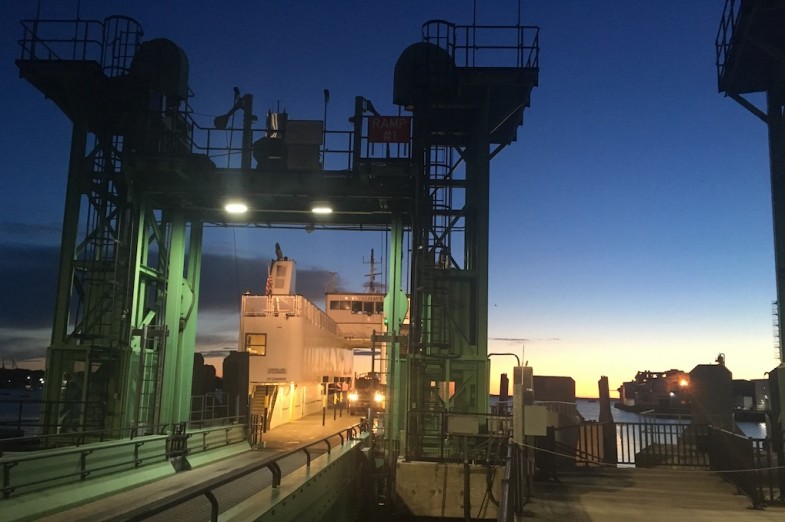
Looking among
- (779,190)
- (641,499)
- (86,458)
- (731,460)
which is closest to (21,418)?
(86,458)

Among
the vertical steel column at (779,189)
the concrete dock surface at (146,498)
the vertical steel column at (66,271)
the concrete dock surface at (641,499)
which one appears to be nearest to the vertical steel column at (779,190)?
the vertical steel column at (779,189)

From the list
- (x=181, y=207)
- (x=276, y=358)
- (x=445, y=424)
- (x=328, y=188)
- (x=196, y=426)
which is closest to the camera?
(x=445, y=424)

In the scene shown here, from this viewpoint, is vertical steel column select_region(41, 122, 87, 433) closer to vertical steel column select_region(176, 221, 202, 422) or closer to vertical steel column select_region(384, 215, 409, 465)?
vertical steel column select_region(176, 221, 202, 422)

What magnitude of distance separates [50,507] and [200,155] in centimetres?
1018

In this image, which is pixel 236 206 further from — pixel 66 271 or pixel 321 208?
pixel 66 271

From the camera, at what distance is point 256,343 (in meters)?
35.4

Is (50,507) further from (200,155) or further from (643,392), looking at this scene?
(643,392)

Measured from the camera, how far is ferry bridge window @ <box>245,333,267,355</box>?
35219mm

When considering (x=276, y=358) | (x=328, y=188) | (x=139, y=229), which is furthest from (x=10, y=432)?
(x=276, y=358)

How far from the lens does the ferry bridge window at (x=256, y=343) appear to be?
35.2 m

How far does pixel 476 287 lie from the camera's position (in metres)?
18.0

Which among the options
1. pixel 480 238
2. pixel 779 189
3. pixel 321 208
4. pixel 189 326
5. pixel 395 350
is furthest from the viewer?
pixel 189 326

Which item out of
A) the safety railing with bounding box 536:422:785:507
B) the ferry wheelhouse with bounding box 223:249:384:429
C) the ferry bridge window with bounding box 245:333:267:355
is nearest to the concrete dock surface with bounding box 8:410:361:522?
the safety railing with bounding box 536:422:785:507

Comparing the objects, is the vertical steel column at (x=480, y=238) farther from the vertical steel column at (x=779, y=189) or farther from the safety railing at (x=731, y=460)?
the vertical steel column at (x=779, y=189)
